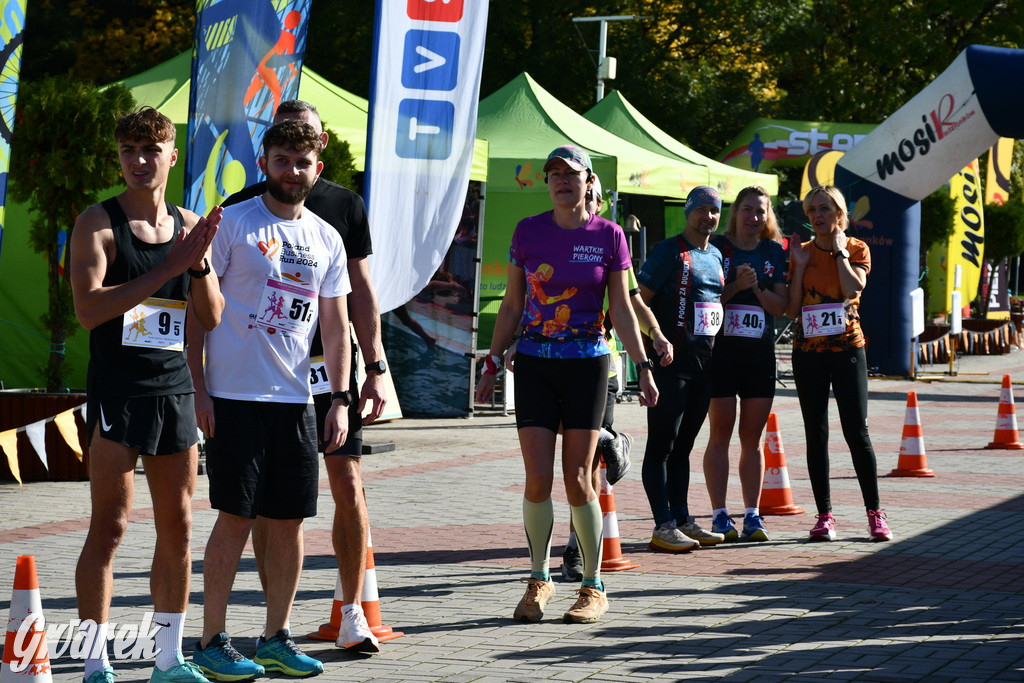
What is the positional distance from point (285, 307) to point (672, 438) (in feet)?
10.7

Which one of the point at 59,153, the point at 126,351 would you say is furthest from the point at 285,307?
the point at 59,153

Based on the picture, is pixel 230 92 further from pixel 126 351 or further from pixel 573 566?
pixel 126 351

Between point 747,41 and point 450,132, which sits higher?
point 747,41

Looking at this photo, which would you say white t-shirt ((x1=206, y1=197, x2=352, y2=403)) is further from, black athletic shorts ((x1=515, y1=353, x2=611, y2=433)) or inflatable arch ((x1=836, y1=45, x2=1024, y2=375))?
inflatable arch ((x1=836, y1=45, x2=1024, y2=375))

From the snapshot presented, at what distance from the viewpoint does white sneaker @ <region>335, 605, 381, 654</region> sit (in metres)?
5.28

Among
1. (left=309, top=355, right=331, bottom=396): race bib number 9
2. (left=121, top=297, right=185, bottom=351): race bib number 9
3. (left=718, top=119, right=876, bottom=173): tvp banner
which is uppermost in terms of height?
(left=718, top=119, right=876, bottom=173): tvp banner

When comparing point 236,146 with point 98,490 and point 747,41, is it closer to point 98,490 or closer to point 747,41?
point 98,490

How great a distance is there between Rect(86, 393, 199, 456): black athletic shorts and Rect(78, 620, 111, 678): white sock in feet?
1.95

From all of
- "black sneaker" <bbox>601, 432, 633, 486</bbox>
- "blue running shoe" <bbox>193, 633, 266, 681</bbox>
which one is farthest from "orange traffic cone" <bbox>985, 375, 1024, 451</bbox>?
"blue running shoe" <bbox>193, 633, 266, 681</bbox>

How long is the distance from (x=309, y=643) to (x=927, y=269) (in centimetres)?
2588

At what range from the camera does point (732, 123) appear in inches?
1420

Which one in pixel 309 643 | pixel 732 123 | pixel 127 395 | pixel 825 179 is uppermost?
pixel 732 123

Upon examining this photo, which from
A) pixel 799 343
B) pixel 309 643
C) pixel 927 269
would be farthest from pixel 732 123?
pixel 309 643

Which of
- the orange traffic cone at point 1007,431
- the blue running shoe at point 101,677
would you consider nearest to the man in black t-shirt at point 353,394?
the blue running shoe at point 101,677
